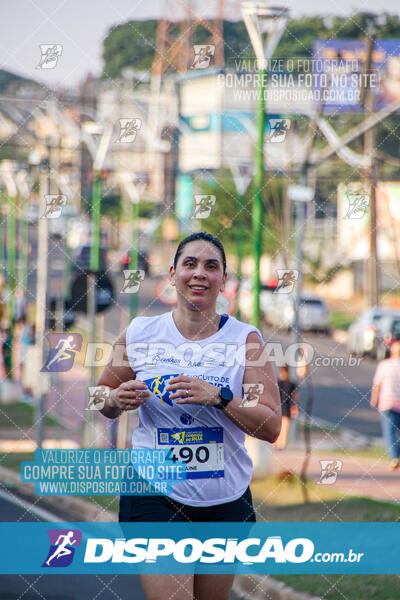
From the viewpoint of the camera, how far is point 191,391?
3367 mm

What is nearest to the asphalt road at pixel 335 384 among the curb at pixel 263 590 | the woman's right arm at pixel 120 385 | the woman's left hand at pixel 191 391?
the curb at pixel 263 590

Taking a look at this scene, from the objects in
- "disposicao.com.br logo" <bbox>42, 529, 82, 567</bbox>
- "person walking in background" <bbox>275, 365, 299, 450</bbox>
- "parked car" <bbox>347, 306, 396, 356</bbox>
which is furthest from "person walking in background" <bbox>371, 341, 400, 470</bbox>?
"parked car" <bbox>347, 306, 396, 356</bbox>

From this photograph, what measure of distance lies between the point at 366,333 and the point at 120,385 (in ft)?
70.2

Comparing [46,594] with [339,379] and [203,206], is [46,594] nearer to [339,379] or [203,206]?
[203,206]

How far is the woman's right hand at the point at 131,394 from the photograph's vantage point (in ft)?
11.2

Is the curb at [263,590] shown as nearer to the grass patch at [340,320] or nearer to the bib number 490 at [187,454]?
the bib number 490 at [187,454]

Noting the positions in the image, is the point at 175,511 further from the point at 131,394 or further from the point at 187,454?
the point at 131,394

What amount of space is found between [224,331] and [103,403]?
520 mm

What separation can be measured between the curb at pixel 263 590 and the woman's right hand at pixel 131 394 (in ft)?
7.51

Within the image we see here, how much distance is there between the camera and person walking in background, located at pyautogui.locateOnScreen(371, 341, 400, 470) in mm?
9859

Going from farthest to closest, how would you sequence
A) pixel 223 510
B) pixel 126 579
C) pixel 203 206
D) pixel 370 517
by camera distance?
pixel 370 517, pixel 203 206, pixel 126 579, pixel 223 510

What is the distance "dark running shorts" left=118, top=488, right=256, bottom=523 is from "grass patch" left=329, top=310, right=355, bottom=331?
1172 inches

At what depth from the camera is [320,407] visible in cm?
1930

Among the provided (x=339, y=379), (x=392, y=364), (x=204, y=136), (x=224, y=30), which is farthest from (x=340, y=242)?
(x=392, y=364)
